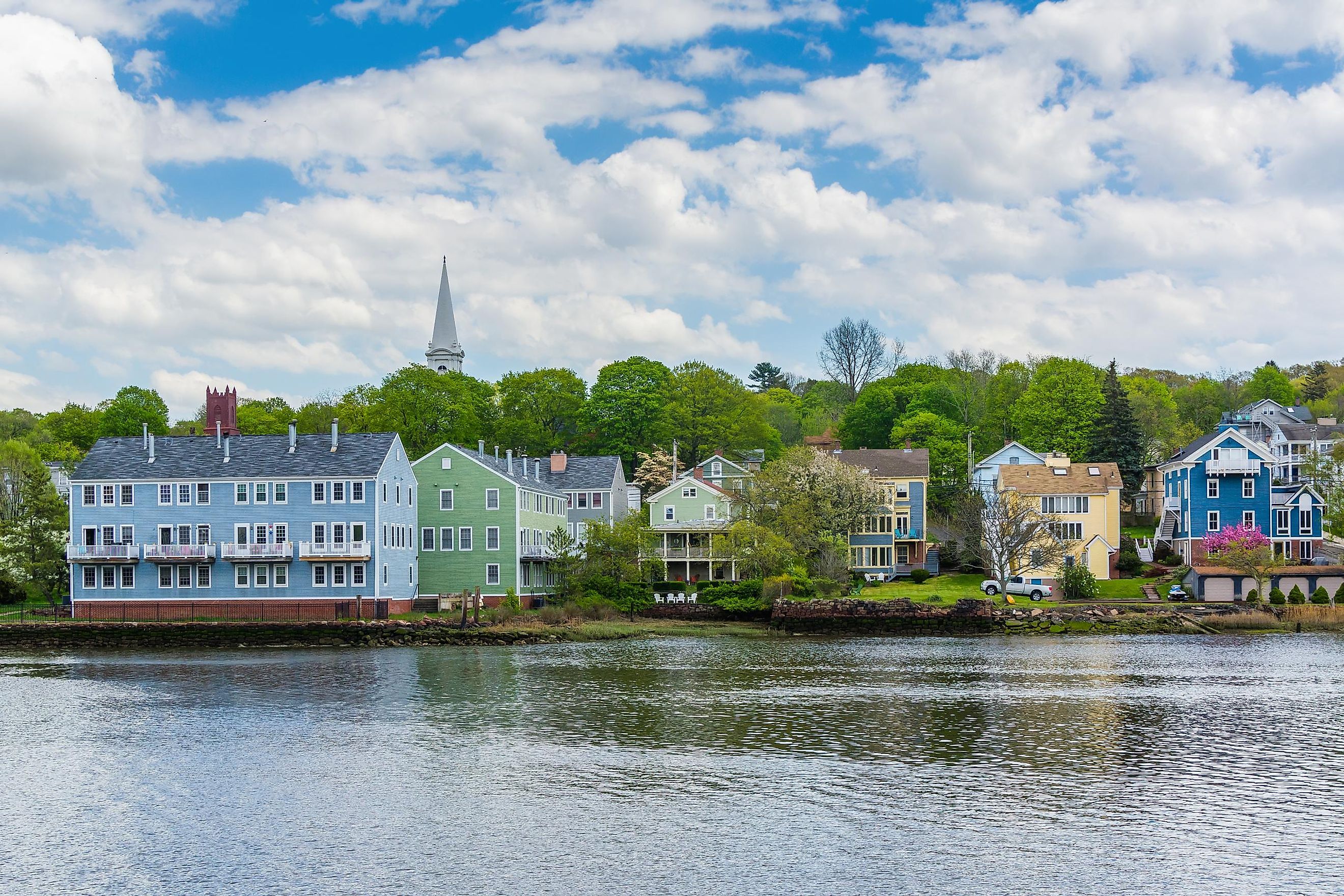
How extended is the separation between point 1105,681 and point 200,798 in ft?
101

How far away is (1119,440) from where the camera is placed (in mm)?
100938

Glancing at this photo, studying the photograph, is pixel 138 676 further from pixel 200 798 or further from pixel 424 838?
pixel 424 838

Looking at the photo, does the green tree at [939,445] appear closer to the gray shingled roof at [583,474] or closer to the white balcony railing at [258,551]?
the gray shingled roof at [583,474]

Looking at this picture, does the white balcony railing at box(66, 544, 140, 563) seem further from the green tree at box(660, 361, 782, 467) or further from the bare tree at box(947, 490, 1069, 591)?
the bare tree at box(947, 490, 1069, 591)

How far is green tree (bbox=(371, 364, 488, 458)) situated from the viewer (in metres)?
105

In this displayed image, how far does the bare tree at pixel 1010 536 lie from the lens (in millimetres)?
73812

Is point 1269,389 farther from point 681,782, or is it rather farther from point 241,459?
point 681,782

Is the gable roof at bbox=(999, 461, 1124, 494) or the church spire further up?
the church spire

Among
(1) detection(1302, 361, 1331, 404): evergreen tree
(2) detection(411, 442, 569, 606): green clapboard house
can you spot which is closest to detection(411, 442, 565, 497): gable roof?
(2) detection(411, 442, 569, 606): green clapboard house

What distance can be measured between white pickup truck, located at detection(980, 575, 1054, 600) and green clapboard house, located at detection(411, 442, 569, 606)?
2675 cm

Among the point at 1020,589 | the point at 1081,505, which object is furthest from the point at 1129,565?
the point at 1020,589

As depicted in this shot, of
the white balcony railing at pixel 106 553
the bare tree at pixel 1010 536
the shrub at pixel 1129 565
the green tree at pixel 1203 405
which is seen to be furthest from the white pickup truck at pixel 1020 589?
the green tree at pixel 1203 405

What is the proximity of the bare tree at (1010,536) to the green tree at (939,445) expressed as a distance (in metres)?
16.0

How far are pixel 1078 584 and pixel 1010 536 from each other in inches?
215
